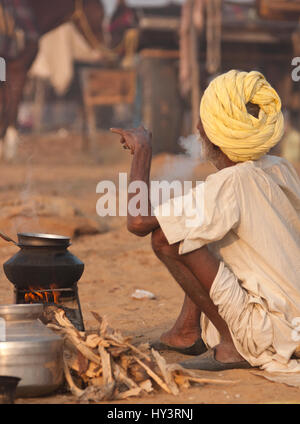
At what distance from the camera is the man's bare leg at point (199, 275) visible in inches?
121

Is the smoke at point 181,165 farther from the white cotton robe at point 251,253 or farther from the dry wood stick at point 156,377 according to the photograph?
the dry wood stick at point 156,377

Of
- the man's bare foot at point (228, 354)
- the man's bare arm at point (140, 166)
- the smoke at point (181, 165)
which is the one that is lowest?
the smoke at point (181, 165)

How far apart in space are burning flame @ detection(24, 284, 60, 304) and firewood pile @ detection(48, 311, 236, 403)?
1.39ft

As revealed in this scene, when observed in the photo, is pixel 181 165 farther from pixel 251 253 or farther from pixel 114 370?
pixel 114 370

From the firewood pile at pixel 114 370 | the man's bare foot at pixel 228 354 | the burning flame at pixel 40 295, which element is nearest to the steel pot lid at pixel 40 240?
the burning flame at pixel 40 295

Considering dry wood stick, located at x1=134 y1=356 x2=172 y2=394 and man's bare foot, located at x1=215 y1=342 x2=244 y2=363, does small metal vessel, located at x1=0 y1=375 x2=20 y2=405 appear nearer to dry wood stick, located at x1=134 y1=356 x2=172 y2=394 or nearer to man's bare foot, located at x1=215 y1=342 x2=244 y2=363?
dry wood stick, located at x1=134 y1=356 x2=172 y2=394

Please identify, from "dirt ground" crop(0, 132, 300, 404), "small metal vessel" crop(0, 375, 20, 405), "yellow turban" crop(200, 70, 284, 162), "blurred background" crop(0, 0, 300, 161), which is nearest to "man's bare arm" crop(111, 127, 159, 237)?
"yellow turban" crop(200, 70, 284, 162)

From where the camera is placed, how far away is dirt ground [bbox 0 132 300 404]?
9.28ft

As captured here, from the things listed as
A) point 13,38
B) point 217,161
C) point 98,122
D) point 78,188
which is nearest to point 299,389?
point 217,161

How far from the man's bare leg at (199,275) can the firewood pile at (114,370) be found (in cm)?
29

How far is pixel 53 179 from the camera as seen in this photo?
11.1 m

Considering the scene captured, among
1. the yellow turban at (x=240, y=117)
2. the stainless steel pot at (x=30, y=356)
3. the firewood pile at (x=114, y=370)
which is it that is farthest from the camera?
the yellow turban at (x=240, y=117)

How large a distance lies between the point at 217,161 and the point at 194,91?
8.09m
